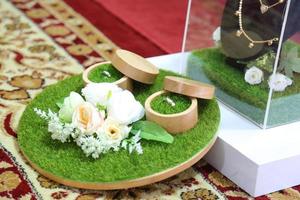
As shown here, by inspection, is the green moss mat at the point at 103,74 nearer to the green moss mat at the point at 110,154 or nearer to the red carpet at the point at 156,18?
the green moss mat at the point at 110,154

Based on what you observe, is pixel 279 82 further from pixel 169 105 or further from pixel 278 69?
pixel 169 105

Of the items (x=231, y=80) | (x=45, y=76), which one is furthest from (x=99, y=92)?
(x=45, y=76)

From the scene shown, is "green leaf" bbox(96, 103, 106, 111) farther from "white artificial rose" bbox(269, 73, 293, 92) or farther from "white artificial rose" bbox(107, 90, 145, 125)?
"white artificial rose" bbox(269, 73, 293, 92)

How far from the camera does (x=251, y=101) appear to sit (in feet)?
3.82

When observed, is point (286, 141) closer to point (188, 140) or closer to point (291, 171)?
point (291, 171)

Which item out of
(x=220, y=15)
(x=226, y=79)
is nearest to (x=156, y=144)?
(x=226, y=79)

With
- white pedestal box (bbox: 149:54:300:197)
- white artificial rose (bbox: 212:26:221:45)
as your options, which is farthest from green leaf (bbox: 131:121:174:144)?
white artificial rose (bbox: 212:26:221:45)

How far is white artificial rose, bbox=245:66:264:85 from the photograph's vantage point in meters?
1.15

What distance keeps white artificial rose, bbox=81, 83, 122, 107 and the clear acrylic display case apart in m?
0.30

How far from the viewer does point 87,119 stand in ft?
3.30

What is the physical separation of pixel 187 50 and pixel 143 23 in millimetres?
593

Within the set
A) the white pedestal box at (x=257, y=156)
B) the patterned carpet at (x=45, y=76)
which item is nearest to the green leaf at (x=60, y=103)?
the patterned carpet at (x=45, y=76)

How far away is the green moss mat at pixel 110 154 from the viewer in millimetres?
975

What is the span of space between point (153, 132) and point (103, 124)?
0.10 metres
